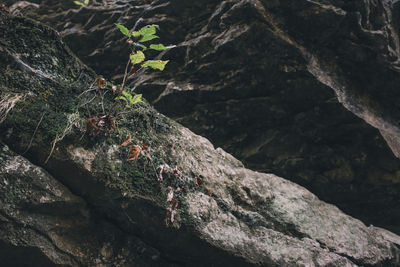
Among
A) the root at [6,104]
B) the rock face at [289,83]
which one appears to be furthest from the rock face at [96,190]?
the rock face at [289,83]

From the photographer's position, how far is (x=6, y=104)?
262cm

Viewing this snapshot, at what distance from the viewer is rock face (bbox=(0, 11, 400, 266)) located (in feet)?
8.81

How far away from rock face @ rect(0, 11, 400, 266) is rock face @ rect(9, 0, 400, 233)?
258cm

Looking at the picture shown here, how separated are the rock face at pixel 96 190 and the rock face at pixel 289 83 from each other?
8.48 feet

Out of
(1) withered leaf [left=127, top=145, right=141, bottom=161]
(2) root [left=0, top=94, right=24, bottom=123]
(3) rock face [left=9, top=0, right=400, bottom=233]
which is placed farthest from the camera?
(3) rock face [left=9, top=0, right=400, bottom=233]

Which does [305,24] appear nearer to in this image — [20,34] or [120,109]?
[120,109]

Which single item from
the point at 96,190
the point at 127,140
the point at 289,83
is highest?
the point at 127,140

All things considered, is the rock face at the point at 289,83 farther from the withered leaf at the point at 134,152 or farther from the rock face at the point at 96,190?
the withered leaf at the point at 134,152

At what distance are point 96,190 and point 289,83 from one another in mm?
4647

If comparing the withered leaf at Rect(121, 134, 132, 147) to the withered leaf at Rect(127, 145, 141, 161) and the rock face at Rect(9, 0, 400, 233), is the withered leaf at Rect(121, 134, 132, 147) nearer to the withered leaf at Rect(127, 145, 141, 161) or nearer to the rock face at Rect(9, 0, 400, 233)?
the withered leaf at Rect(127, 145, 141, 161)

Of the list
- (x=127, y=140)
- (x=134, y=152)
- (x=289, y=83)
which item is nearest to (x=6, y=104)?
(x=127, y=140)

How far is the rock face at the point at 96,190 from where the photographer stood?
2.69 m

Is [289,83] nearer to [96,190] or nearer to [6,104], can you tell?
[96,190]

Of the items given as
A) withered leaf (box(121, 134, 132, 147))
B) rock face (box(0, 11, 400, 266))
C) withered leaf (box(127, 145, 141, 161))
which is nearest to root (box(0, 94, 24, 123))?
rock face (box(0, 11, 400, 266))
